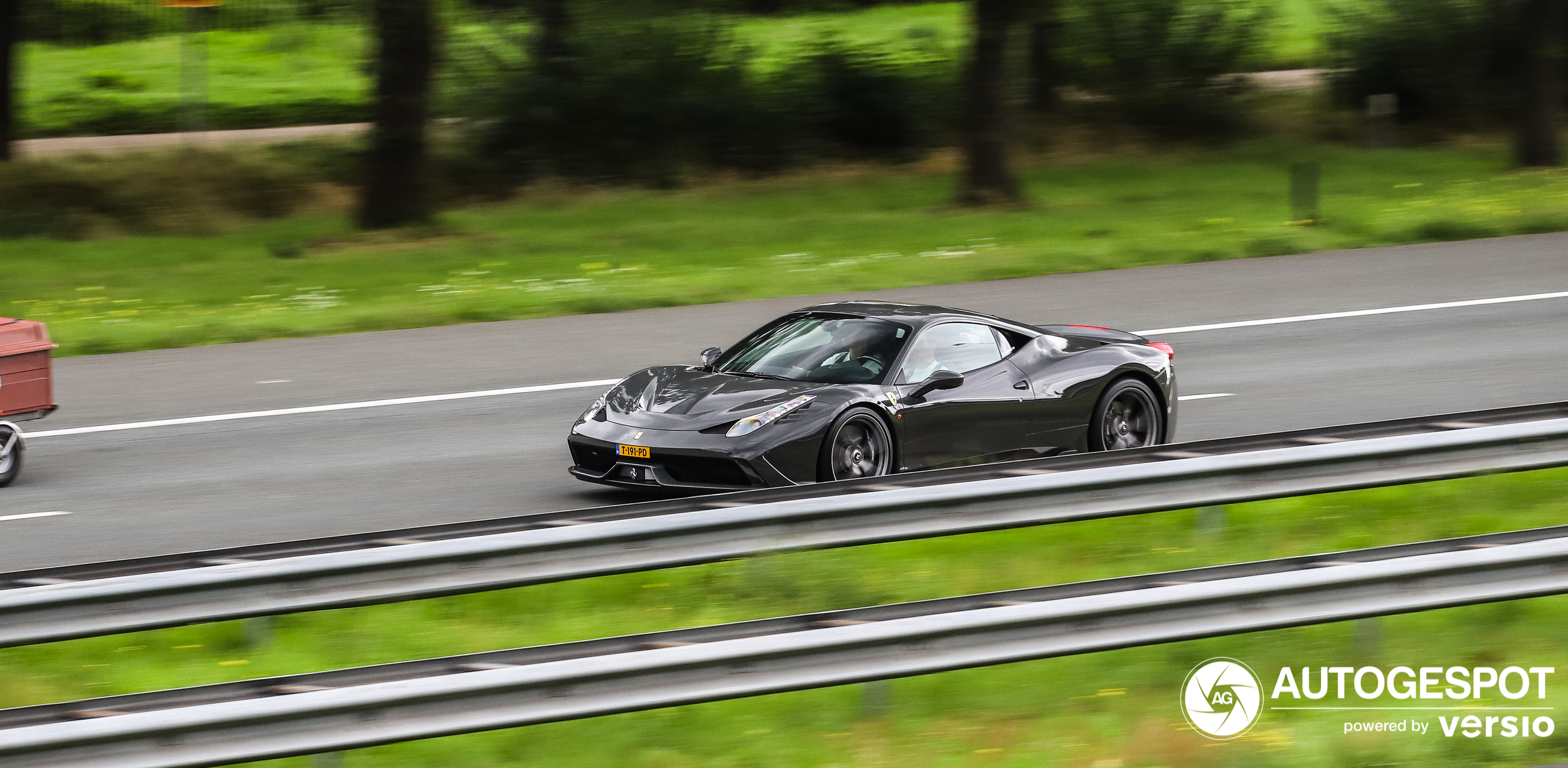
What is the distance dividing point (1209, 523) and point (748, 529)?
3.05 meters

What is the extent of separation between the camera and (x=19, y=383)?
450 inches

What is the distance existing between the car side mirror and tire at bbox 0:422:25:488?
597 centimetres

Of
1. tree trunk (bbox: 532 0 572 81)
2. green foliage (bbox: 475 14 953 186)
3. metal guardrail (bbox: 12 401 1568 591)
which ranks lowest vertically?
metal guardrail (bbox: 12 401 1568 591)

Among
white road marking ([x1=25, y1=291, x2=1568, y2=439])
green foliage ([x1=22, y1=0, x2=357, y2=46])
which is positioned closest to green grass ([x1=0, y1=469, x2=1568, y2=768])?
white road marking ([x1=25, y1=291, x2=1568, y2=439])

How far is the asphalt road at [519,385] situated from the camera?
10734mm

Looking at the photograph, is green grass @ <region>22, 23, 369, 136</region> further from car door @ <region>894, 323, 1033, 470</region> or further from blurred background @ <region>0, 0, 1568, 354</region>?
car door @ <region>894, 323, 1033, 470</region>

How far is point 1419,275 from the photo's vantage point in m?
19.5

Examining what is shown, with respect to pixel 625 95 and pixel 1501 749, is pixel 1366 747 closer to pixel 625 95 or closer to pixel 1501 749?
pixel 1501 749

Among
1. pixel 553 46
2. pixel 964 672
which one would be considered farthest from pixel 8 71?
pixel 964 672

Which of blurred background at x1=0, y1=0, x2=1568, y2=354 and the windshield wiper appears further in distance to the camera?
blurred background at x1=0, y1=0, x2=1568, y2=354

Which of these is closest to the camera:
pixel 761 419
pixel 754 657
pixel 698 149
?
pixel 754 657

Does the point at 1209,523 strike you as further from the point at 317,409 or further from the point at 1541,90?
the point at 1541,90

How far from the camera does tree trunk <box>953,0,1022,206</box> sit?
26.9 metres

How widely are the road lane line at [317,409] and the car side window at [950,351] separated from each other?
178 inches
